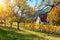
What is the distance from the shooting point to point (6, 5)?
8.35 feet

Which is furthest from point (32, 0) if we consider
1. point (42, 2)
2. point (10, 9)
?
point (10, 9)

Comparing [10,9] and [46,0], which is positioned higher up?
[46,0]

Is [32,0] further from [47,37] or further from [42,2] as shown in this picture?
[47,37]

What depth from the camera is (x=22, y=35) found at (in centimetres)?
249

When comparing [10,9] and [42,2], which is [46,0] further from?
[10,9]

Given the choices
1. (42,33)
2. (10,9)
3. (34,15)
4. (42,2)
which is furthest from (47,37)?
(10,9)

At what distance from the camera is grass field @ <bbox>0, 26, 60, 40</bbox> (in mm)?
2473

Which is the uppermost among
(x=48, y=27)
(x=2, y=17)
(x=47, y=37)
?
(x=2, y=17)

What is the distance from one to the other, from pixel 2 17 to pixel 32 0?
23.8 inches

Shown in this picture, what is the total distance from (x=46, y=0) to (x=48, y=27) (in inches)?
18.9

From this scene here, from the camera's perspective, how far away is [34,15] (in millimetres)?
2535

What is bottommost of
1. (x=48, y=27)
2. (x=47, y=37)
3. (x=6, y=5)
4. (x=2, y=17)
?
(x=47, y=37)

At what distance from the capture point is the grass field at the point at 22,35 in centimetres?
247

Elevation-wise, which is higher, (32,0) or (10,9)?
(32,0)
